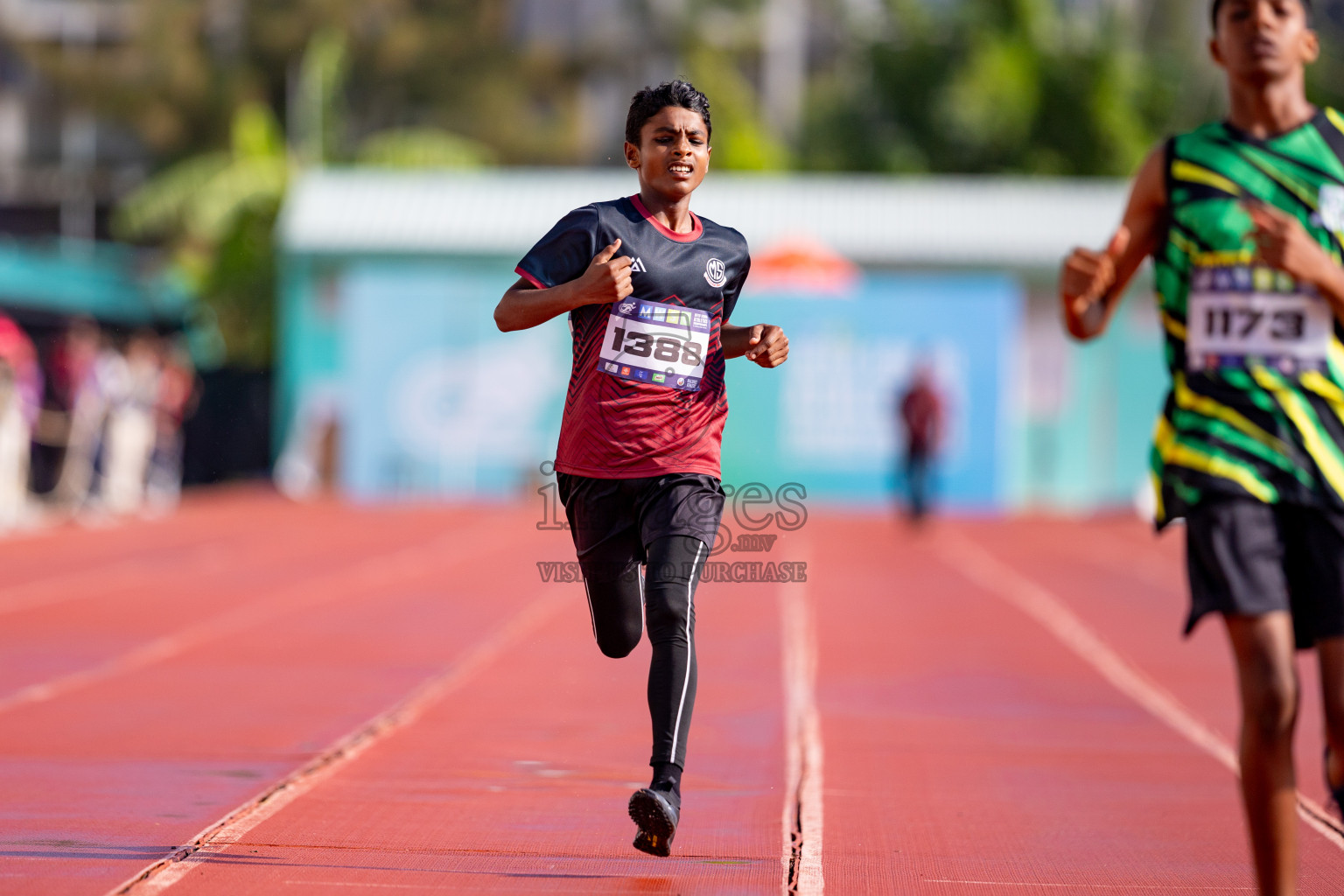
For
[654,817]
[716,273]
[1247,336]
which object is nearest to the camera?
[1247,336]

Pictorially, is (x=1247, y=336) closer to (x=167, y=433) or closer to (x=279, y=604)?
(x=279, y=604)

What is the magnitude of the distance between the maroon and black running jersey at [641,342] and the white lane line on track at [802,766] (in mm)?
1066

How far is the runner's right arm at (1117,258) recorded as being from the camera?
398 cm

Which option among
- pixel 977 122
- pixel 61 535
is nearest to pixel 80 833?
pixel 61 535

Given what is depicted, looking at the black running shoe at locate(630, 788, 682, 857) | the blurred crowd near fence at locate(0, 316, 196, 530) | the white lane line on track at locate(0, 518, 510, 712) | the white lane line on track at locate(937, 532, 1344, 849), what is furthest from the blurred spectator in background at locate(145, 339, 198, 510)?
the black running shoe at locate(630, 788, 682, 857)

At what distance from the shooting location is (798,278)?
2422 centimetres

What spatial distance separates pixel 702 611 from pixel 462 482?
14.7 meters

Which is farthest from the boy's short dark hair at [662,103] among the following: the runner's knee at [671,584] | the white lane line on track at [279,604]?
the white lane line on track at [279,604]

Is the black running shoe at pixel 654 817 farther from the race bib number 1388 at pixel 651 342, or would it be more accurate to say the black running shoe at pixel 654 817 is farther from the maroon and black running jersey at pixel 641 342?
the race bib number 1388 at pixel 651 342

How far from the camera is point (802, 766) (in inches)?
261

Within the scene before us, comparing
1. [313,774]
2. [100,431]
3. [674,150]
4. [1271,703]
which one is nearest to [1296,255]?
[1271,703]

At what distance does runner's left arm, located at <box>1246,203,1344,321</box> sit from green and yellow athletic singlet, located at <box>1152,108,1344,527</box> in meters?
0.07

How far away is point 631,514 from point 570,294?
24.3 inches

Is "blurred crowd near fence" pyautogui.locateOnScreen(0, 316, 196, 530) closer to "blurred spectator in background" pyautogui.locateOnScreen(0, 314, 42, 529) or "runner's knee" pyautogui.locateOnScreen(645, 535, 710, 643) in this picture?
"blurred spectator in background" pyautogui.locateOnScreen(0, 314, 42, 529)
